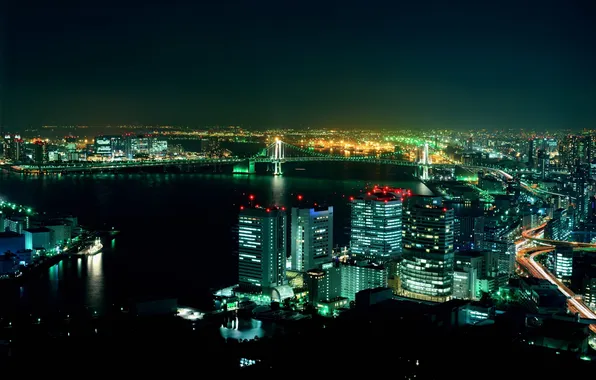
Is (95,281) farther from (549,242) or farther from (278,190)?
(278,190)

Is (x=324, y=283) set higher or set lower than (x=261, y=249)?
lower

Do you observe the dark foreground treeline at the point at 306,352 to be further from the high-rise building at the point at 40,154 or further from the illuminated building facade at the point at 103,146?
the illuminated building facade at the point at 103,146

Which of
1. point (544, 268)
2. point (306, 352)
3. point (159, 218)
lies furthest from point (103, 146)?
point (306, 352)

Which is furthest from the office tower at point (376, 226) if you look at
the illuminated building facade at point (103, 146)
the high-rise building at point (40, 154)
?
the illuminated building facade at point (103, 146)

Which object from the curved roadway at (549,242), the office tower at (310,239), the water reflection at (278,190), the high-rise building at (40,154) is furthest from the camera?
the high-rise building at (40,154)

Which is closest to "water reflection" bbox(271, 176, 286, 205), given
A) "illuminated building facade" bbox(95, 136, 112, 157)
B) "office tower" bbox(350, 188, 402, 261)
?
"office tower" bbox(350, 188, 402, 261)

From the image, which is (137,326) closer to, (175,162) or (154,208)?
(154,208)

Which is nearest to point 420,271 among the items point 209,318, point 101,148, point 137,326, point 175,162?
point 209,318
